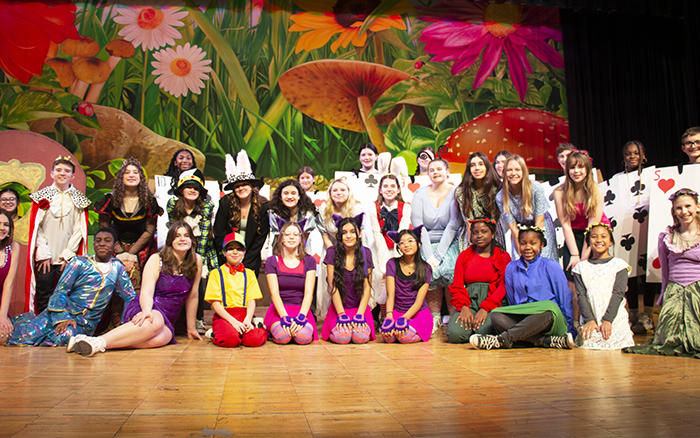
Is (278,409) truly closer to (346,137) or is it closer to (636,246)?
(636,246)

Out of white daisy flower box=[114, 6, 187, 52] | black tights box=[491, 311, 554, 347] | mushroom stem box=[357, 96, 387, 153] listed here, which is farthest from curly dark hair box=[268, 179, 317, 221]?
white daisy flower box=[114, 6, 187, 52]

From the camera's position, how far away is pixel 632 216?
471cm

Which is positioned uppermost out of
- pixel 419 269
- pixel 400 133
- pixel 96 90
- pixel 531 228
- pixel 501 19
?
pixel 501 19

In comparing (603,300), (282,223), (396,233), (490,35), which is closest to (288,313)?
(282,223)

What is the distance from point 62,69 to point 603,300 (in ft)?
25.3

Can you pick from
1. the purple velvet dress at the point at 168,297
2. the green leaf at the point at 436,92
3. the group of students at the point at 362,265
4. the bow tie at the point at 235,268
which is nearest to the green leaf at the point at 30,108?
the group of students at the point at 362,265

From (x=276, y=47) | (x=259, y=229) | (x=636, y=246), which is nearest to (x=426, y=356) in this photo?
(x=259, y=229)

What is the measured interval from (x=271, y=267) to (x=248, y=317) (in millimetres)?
450

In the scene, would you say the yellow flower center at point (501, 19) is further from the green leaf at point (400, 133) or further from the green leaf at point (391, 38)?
the green leaf at point (400, 133)

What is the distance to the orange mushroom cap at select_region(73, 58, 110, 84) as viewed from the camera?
7621mm

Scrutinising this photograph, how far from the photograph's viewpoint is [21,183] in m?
7.04

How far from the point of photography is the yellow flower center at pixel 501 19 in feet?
28.1

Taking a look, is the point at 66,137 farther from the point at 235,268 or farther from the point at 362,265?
the point at 362,265

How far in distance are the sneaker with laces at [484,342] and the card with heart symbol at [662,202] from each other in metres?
1.71
